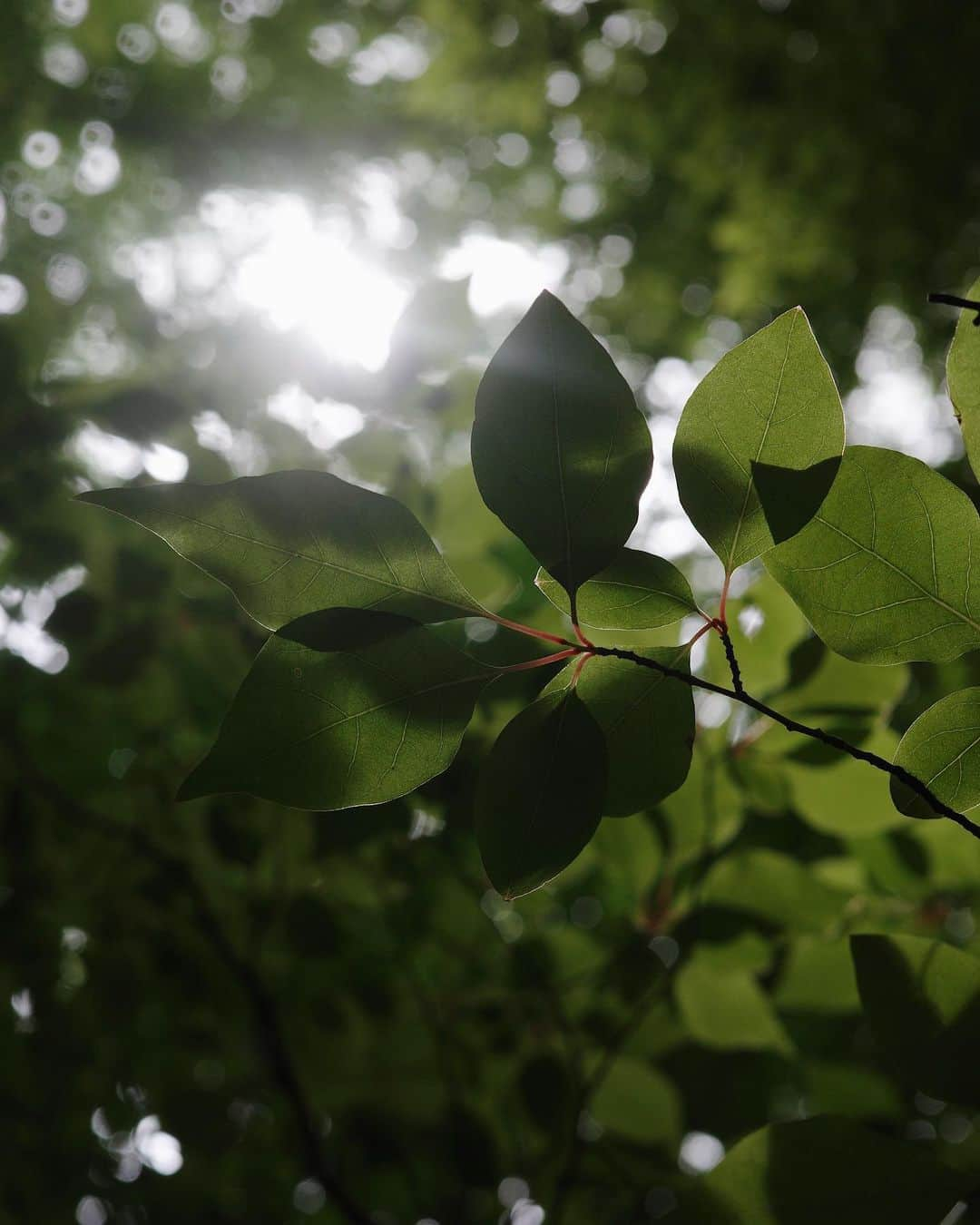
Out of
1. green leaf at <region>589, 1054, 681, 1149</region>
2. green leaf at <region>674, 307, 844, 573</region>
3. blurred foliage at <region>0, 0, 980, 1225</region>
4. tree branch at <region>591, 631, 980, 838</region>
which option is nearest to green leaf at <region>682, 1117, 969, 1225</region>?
blurred foliage at <region>0, 0, 980, 1225</region>

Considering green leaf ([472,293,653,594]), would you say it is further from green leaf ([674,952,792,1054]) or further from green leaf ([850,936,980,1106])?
green leaf ([674,952,792,1054])

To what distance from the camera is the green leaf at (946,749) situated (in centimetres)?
41

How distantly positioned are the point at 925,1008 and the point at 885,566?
25cm

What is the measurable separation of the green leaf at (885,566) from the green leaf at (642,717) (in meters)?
0.07

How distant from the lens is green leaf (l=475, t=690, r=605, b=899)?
1.33ft

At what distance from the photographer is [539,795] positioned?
0.42 metres

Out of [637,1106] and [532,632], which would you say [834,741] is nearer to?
[532,632]

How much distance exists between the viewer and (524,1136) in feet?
4.31

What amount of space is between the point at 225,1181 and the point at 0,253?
233cm

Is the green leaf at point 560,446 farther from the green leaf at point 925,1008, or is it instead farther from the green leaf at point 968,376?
the green leaf at point 925,1008

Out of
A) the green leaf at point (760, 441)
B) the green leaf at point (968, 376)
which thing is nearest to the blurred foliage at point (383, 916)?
the green leaf at point (760, 441)

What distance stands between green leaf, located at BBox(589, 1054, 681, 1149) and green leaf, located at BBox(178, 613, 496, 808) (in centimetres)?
79

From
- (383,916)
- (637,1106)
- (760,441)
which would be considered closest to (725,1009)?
(637,1106)

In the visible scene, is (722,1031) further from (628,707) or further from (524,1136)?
(628,707)
